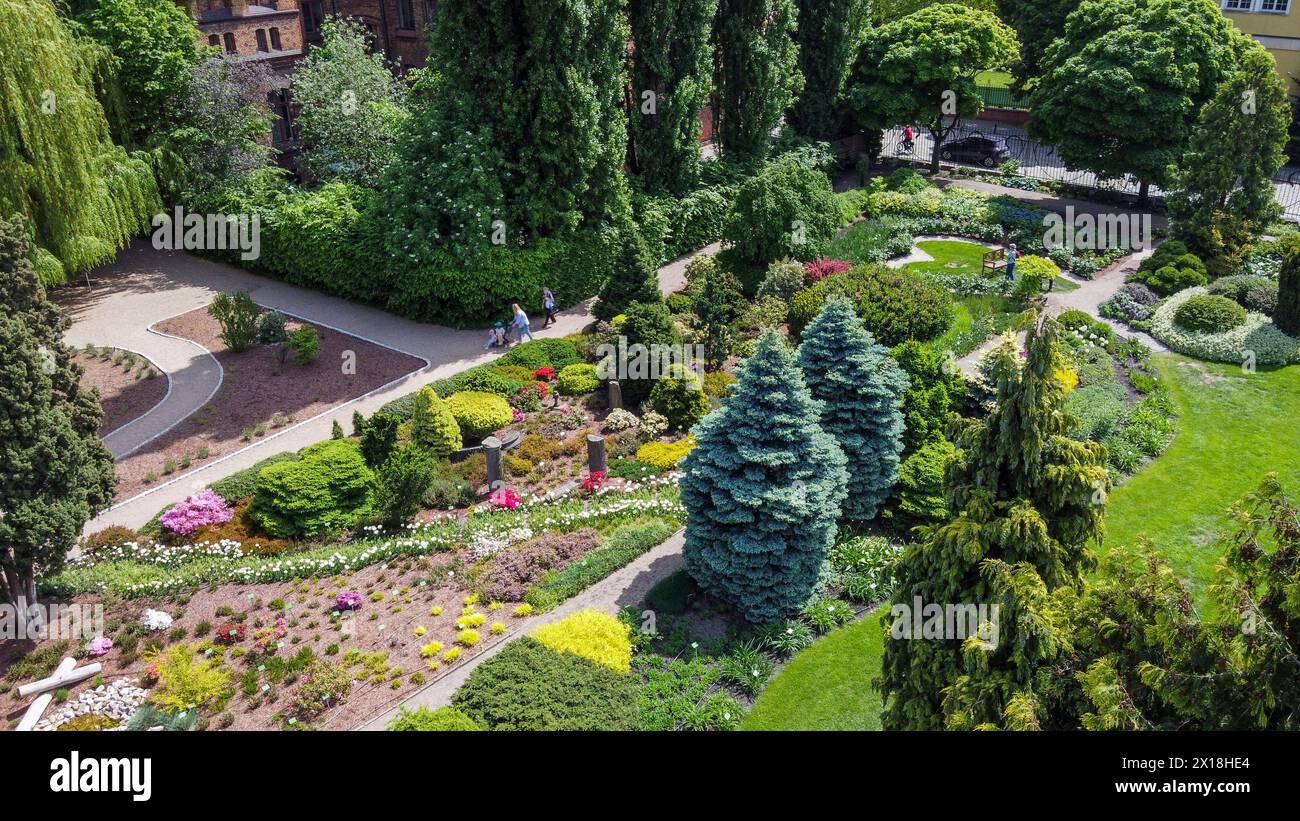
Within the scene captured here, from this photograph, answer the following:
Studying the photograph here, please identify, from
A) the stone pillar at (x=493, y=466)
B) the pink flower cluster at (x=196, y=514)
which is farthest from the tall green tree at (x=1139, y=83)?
the pink flower cluster at (x=196, y=514)

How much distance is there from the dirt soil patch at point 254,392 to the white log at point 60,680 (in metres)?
6.56

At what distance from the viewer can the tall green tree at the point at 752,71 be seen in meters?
35.1

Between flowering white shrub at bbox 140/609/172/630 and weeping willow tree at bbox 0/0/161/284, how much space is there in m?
14.1

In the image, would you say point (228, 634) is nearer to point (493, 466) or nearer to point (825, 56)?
point (493, 466)

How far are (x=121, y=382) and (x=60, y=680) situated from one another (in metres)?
12.9

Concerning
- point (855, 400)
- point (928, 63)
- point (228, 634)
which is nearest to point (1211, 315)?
point (855, 400)

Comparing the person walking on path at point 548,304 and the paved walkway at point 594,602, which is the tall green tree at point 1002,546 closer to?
the paved walkway at point 594,602

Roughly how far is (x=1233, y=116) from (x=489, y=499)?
2527cm

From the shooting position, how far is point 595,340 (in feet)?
87.0

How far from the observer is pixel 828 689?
1509cm

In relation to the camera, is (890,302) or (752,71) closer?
(890,302)

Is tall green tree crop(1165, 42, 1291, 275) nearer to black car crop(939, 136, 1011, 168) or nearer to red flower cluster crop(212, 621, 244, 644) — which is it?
black car crop(939, 136, 1011, 168)

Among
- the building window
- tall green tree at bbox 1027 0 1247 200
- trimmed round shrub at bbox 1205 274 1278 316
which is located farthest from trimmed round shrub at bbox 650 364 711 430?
the building window

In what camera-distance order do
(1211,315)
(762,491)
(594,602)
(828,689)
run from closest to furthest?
(828,689) → (762,491) → (594,602) → (1211,315)
